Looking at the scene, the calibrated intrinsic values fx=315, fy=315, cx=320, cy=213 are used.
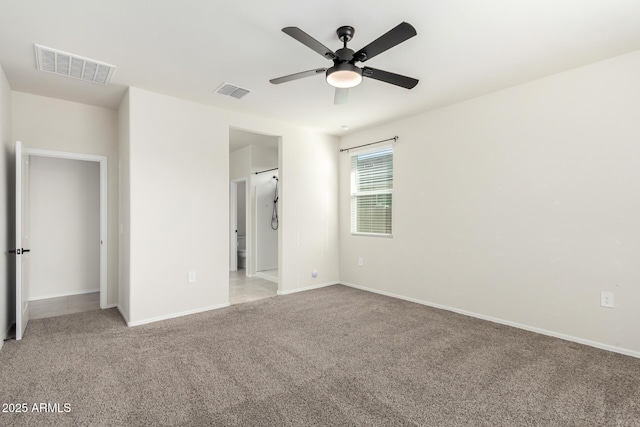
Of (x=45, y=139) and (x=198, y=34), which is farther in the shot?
(x=45, y=139)

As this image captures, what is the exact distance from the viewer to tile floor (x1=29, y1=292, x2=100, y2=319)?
3.78 m

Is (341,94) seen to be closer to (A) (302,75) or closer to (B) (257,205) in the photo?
(A) (302,75)

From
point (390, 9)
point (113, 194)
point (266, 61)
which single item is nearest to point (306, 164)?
point (266, 61)

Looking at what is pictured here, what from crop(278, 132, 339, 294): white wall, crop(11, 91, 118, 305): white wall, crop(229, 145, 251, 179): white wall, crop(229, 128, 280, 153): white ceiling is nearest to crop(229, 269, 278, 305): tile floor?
crop(278, 132, 339, 294): white wall

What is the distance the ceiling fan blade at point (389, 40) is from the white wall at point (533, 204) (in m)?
2.10

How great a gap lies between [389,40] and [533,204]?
2.40 meters

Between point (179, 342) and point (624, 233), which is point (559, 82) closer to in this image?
point (624, 233)

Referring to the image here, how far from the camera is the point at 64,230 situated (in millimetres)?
4488

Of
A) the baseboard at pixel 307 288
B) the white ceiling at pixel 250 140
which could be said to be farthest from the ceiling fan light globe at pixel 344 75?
the baseboard at pixel 307 288

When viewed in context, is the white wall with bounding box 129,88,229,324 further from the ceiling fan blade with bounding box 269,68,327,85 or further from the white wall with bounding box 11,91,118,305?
the ceiling fan blade with bounding box 269,68,327,85

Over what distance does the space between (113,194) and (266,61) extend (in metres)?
2.83

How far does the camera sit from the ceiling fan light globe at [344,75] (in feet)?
7.32

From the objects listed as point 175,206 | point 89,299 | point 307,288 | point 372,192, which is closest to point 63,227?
point 89,299

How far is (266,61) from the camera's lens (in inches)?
110
